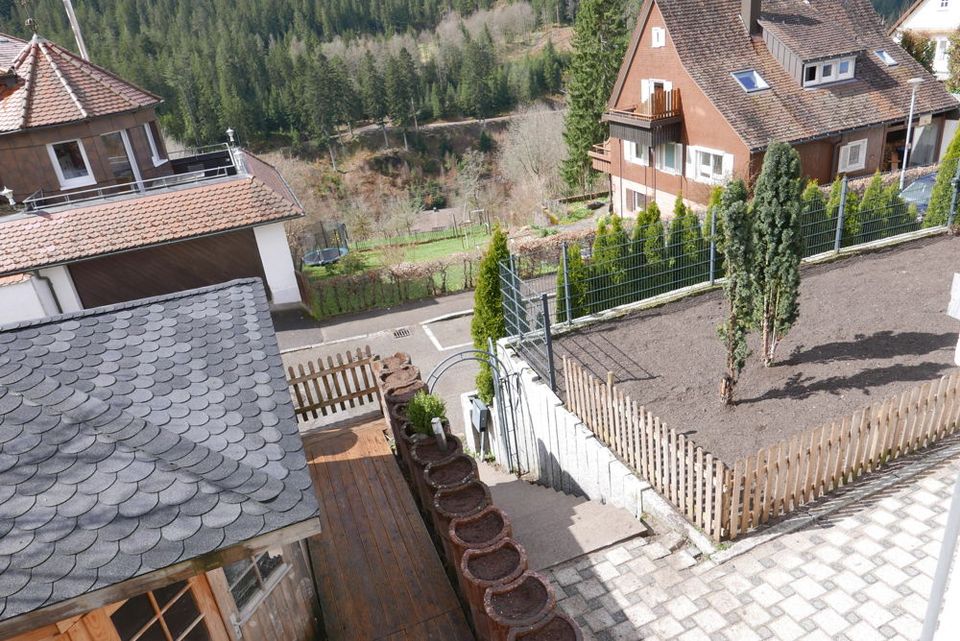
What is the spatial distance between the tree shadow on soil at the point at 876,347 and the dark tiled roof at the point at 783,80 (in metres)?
13.4

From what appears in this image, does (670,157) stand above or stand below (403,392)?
above

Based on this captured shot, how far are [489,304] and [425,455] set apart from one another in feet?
15.6

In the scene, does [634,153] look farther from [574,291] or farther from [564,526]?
[564,526]

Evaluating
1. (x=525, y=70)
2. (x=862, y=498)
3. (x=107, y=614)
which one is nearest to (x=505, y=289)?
(x=862, y=498)

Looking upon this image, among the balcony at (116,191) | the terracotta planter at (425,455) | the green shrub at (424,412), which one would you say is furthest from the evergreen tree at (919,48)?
the terracotta planter at (425,455)

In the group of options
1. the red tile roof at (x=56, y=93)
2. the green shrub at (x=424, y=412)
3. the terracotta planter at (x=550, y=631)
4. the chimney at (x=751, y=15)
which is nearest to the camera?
the terracotta planter at (x=550, y=631)

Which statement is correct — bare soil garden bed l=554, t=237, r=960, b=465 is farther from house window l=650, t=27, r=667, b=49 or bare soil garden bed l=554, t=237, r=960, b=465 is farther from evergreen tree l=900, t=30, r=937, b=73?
evergreen tree l=900, t=30, r=937, b=73

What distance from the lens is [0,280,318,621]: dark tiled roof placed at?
12.3 ft

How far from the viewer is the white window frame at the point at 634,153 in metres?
28.5

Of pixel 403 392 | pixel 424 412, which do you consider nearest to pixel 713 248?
pixel 403 392

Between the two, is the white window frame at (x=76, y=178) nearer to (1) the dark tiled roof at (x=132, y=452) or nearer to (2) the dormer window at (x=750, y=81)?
(1) the dark tiled roof at (x=132, y=452)

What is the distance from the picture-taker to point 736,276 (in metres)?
8.66

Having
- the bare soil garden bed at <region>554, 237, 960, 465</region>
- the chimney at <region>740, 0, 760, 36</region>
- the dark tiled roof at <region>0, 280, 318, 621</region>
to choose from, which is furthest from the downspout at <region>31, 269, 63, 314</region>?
the chimney at <region>740, 0, 760, 36</region>

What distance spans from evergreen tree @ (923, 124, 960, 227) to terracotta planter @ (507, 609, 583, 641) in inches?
602
